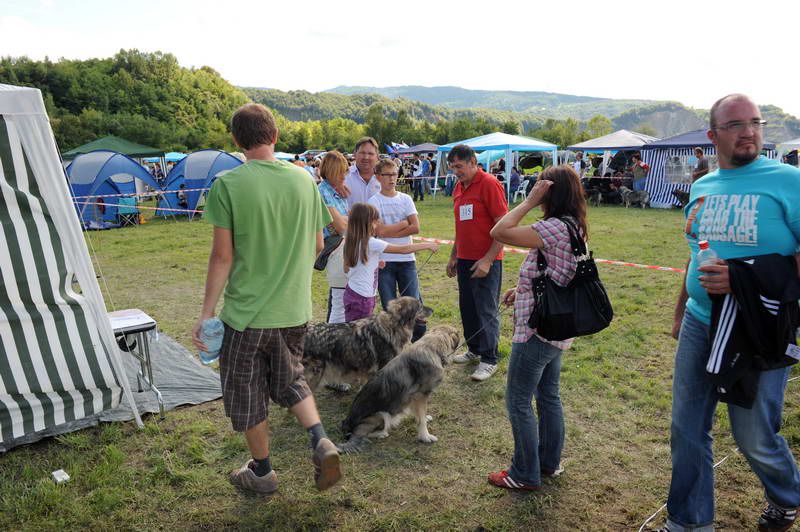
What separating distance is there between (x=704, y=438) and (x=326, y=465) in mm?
1812

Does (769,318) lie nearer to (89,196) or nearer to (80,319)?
(80,319)

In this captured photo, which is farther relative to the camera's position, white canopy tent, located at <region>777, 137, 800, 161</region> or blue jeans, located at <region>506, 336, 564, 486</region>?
white canopy tent, located at <region>777, 137, 800, 161</region>

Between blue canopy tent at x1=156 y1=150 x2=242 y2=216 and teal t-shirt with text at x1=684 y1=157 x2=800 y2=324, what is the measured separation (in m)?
18.0

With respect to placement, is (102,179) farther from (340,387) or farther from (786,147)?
(786,147)

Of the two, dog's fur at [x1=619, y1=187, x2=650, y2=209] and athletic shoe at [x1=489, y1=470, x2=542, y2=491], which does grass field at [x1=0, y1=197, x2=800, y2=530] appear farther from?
dog's fur at [x1=619, y1=187, x2=650, y2=209]

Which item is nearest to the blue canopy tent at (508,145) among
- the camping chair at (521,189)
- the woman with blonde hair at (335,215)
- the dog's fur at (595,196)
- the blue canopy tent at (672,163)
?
the camping chair at (521,189)

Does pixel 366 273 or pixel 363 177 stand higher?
pixel 363 177

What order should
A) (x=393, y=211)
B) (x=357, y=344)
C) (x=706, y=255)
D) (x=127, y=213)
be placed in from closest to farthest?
(x=706, y=255)
(x=357, y=344)
(x=393, y=211)
(x=127, y=213)

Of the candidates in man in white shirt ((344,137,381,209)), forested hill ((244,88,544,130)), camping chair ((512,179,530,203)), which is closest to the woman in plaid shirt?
man in white shirt ((344,137,381,209))

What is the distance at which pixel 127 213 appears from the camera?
16.5 metres

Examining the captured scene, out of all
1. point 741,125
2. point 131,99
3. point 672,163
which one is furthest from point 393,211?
point 131,99

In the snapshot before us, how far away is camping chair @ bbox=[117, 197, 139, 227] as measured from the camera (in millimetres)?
16391

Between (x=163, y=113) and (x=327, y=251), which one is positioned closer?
(x=327, y=251)

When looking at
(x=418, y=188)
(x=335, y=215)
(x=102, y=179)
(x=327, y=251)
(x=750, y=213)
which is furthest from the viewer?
(x=418, y=188)
